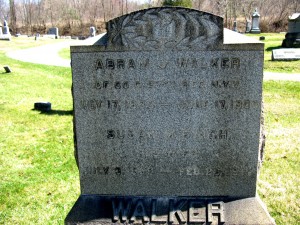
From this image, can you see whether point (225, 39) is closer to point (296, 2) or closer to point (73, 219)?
point (73, 219)

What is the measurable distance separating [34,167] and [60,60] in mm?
16732

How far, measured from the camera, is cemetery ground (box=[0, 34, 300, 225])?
14.3 ft

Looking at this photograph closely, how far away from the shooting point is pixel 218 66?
291cm

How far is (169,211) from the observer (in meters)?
3.18

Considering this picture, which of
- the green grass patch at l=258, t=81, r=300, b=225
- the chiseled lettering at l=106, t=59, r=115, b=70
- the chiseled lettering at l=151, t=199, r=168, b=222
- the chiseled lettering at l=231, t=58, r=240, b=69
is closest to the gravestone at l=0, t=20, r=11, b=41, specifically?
the green grass patch at l=258, t=81, r=300, b=225

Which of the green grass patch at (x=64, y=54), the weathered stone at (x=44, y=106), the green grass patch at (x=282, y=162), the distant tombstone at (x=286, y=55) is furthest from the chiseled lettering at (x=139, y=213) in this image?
the green grass patch at (x=64, y=54)

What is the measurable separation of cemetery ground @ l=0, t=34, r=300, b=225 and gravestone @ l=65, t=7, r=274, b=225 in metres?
1.22

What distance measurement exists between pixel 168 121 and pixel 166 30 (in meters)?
0.79

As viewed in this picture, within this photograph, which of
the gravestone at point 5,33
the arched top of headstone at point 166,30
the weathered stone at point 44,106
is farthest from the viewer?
the gravestone at point 5,33

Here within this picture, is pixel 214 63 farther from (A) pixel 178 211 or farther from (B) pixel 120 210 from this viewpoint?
(B) pixel 120 210

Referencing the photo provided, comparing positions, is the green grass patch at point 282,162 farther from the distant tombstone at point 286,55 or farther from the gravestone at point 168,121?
the distant tombstone at point 286,55

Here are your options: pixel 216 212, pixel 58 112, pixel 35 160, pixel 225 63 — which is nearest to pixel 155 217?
pixel 216 212

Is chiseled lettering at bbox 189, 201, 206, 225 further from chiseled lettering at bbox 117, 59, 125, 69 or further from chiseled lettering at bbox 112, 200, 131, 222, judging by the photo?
chiseled lettering at bbox 117, 59, 125, 69

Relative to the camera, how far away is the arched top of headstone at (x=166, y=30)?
9.19 feet
